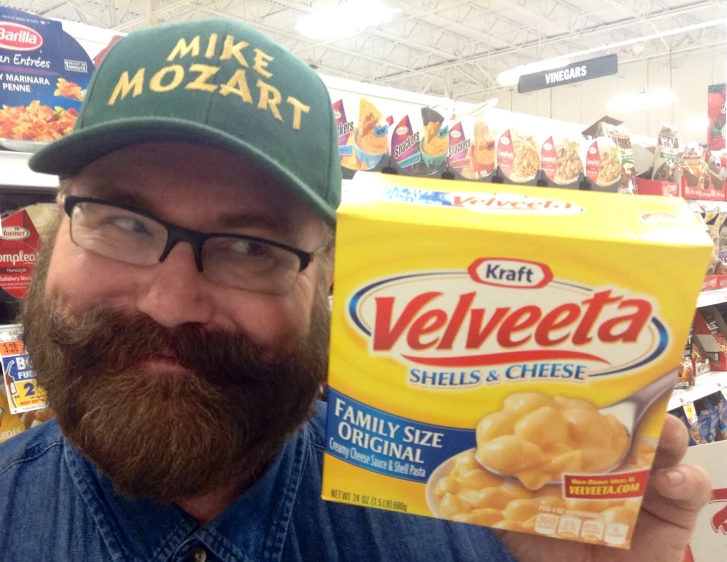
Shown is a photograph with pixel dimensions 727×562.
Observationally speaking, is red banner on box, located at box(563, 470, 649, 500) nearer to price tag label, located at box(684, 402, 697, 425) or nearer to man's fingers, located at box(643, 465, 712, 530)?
man's fingers, located at box(643, 465, 712, 530)

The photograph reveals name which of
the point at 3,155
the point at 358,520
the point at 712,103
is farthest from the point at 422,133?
the point at 712,103

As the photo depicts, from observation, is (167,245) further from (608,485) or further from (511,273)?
(608,485)

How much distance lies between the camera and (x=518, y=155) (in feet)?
7.14

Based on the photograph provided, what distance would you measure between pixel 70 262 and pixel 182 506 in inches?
15.7

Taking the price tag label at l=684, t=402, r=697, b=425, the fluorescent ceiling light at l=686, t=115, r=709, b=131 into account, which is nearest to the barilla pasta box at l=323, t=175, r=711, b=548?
the price tag label at l=684, t=402, r=697, b=425

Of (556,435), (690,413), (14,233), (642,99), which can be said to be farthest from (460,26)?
(556,435)

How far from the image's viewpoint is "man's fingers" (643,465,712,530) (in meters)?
0.75

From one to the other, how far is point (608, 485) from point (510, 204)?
1.14ft

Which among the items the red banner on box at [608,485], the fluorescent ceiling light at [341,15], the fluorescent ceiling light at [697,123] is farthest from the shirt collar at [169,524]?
the fluorescent ceiling light at [697,123]

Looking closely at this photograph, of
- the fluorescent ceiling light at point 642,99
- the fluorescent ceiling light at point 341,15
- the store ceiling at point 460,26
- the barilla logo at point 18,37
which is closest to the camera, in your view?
the barilla logo at point 18,37

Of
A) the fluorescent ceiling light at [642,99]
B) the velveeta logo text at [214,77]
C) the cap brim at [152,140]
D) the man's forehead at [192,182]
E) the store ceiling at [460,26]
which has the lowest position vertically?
the man's forehead at [192,182]

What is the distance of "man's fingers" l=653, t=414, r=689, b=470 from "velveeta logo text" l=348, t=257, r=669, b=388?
183mm

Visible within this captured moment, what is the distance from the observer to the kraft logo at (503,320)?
61cm

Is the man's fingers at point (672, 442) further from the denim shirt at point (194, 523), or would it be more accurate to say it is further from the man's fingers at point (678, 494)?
the denim shirt at point (194, 523)
